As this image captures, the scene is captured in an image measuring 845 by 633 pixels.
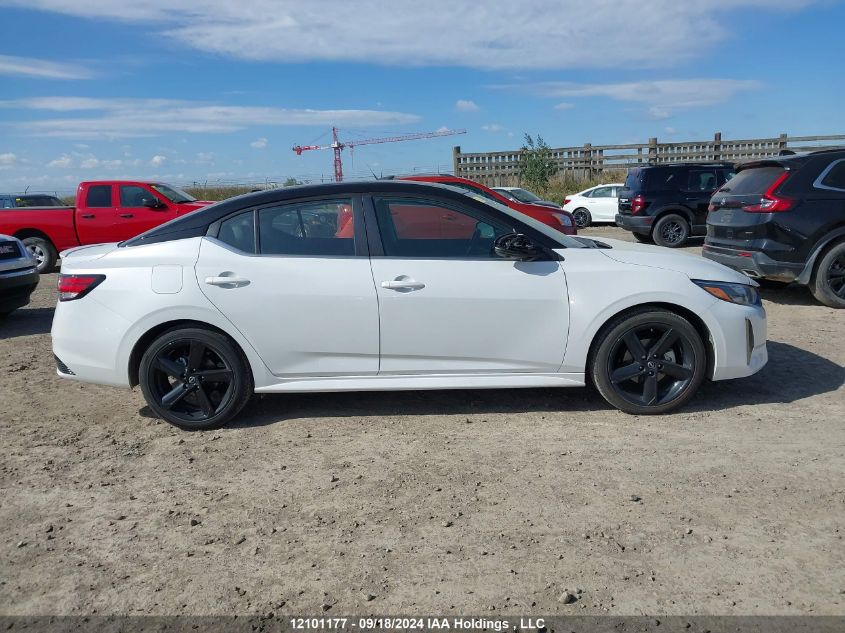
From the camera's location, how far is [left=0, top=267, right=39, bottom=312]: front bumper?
27.5 feet

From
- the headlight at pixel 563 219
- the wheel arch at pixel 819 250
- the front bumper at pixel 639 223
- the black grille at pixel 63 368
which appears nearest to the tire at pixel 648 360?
the black grille at pixel 63 368

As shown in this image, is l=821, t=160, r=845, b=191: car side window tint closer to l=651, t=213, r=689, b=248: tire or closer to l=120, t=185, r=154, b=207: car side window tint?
l=651, t=213, r=689, b=248: tire

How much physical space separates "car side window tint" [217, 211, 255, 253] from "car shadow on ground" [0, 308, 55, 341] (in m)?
4.62

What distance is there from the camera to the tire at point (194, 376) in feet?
15.5

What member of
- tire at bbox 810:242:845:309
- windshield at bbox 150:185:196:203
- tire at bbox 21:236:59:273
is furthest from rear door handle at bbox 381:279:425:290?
tire at bbox 21:236:59:273

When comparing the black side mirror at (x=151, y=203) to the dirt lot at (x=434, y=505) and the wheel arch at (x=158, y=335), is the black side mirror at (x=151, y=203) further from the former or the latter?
the wheel arch at (x=158, y=335)

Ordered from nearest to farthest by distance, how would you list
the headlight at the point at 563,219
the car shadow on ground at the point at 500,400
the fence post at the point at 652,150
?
the car shadow on ground at the point at 500,400
the headlight at the point at 563,219
the fence post at the point at 652,150

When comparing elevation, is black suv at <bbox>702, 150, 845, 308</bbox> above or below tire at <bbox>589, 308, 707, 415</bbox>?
above

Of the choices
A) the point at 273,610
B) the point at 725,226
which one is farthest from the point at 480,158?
the point at 273,610

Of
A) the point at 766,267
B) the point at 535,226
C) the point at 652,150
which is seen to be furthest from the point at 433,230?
the point at 652,150

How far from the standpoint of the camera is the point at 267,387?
15.8ft

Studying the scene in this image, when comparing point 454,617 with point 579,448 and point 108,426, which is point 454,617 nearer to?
point 579,448

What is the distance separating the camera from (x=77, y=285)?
4809 millimetres

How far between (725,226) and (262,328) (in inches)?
255
